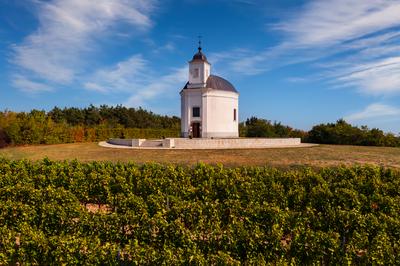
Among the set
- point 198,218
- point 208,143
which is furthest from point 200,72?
point 198,218

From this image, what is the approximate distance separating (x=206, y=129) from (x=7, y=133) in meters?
26.9

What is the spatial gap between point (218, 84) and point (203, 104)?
4.12 meters

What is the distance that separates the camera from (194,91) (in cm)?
4597

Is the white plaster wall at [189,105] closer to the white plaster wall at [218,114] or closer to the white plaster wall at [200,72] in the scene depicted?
the white plaster wall at [218,114]

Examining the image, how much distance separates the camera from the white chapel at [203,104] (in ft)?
150

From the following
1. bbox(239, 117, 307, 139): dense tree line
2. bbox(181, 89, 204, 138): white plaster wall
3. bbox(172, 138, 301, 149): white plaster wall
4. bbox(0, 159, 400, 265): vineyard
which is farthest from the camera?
bbox(239, 117, 307, 139): dense tree line

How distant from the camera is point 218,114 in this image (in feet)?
152

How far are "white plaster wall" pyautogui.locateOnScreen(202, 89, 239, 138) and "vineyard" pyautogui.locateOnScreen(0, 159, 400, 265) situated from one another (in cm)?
3079

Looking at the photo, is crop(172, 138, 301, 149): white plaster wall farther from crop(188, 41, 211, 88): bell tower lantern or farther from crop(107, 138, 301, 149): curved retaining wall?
crop(188, 41, 211, 88): bell tower lantern

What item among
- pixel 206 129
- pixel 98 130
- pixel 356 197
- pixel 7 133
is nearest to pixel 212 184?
pixel 356 197

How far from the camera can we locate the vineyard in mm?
8062

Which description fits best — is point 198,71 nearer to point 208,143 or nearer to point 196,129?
point 196,129

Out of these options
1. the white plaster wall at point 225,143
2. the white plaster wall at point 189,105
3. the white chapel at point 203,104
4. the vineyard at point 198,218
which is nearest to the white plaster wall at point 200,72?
the white chapel at point 203,104

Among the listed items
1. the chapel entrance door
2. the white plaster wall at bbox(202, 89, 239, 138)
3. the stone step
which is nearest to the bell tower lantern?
the white plaster wall at bbox(202, 89, 239, 138)
